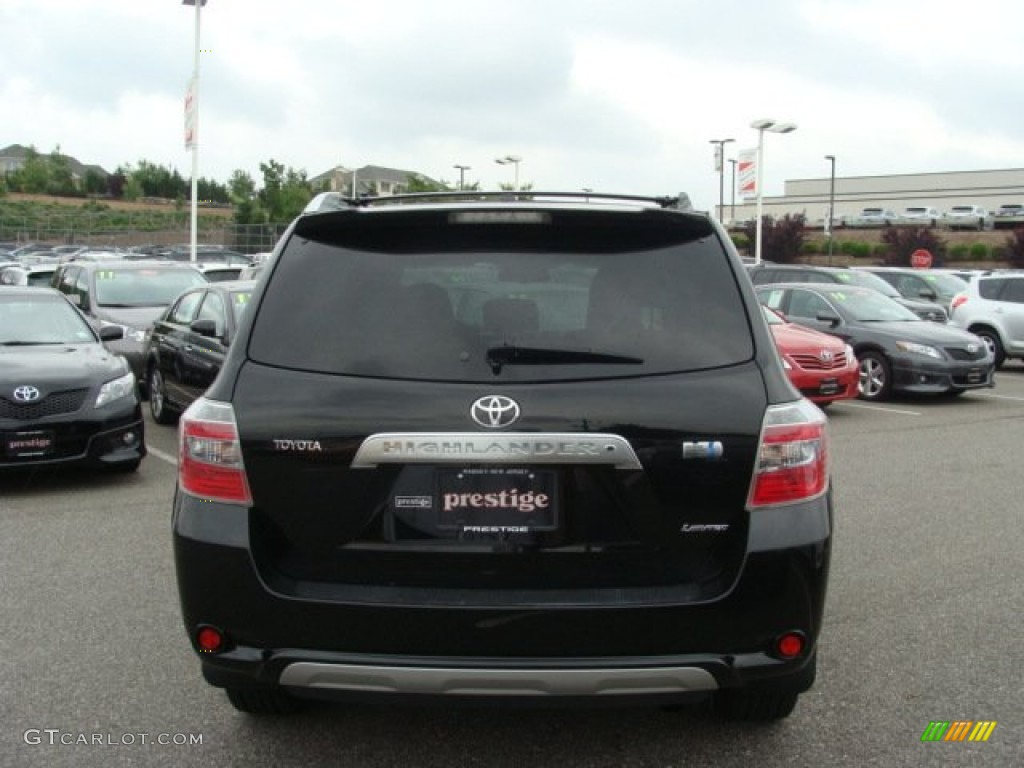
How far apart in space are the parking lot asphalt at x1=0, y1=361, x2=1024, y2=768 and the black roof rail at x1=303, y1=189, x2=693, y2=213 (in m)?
1.68

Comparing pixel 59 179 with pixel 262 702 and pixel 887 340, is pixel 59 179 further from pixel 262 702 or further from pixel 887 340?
pixel 262 702

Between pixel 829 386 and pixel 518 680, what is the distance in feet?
33.5

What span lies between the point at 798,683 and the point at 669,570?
2.28 ft

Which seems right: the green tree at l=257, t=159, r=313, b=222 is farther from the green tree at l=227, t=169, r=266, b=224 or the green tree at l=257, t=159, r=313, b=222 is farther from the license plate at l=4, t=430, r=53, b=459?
the license plate at l=4, t=430, r=53, b=459

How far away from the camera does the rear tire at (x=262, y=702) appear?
3676mm

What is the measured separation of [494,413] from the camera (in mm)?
2926

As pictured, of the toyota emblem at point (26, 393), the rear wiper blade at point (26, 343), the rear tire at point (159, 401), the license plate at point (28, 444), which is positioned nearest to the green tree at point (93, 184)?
the rear tire at point (159, 401)

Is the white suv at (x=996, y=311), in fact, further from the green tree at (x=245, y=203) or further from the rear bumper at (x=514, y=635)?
the green tree at (x=245, y=203)

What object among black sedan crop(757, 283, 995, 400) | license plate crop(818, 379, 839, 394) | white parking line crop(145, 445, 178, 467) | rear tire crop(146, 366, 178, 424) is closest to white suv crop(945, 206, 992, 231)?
black sedan crop(757, 283, 995, 400)

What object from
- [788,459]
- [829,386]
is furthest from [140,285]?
[788,459]

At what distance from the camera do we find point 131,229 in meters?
67.5

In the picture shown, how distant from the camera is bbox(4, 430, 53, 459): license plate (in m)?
7.63

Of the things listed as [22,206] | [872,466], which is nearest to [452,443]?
[872,466]

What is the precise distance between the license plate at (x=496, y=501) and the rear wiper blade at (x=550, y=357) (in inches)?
12.3
